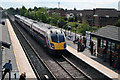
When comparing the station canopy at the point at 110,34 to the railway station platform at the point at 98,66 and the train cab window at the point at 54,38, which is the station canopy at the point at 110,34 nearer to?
the railway station platform at the point at 98,66

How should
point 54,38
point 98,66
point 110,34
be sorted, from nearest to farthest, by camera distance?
point 98,66, point 110,34, point 54,38

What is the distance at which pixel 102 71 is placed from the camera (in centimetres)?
1538

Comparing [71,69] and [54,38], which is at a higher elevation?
[54,38]

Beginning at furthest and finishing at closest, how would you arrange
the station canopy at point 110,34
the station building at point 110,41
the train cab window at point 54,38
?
1. the train cab window at point 54,38
2. the station canopy at point 110,34
3. the station building at point 110,41

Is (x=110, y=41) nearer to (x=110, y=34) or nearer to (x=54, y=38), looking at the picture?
(x=110, y=34)

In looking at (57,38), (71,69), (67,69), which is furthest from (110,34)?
(57,38)

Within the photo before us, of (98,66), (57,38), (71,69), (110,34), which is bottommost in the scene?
(71,69)

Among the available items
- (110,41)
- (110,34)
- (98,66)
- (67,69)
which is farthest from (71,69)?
(110,34)

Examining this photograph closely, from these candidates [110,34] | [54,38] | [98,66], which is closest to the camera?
[98,66]

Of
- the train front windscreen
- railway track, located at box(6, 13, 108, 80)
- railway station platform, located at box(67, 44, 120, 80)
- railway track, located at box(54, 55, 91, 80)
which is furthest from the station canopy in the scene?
railway track, located at box(54, 55, 91, 80)

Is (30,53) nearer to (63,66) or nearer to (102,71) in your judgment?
(63,66)

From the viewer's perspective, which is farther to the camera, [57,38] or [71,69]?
[57,38]

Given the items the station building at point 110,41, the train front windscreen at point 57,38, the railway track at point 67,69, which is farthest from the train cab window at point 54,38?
the station building at point 110,41

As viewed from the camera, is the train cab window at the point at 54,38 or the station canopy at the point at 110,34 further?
the train cab window at the point at 54,38
